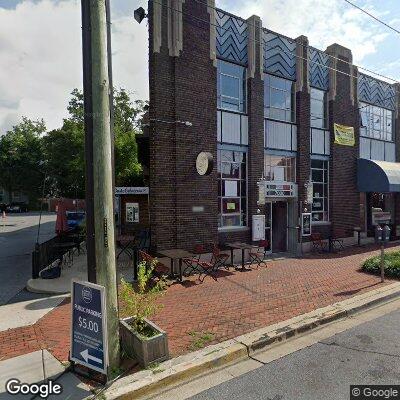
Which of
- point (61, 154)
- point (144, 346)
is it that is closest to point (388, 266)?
point (144, 346)

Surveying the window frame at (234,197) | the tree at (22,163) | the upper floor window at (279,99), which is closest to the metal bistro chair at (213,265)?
the window frame at (234,197)

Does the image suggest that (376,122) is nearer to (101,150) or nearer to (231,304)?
(231,304)

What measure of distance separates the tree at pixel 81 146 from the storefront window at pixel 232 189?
5.94 m

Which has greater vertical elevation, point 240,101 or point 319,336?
point 240,101

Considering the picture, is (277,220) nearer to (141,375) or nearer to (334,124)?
(334,124)

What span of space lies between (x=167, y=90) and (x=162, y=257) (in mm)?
5161

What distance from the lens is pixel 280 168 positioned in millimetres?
14258

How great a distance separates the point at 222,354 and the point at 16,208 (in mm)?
53383

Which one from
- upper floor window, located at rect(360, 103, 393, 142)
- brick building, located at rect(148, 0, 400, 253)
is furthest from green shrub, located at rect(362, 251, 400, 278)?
upper floor window, located at rect(360, 103, 393, 142)

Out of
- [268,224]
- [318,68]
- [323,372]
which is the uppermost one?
[318,68]

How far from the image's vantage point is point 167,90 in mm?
10867

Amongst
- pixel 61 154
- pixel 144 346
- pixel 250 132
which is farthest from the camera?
pixel 61 154

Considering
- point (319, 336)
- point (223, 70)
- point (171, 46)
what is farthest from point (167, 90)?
point (319, 336)

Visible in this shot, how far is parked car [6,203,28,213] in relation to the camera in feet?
168
